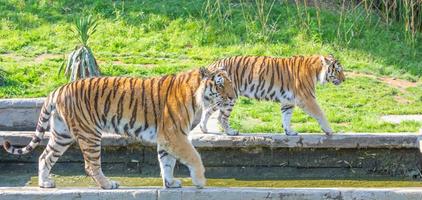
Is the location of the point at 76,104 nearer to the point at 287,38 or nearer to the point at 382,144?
the point at 382,144

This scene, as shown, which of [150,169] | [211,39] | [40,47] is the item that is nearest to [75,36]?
[40,47]

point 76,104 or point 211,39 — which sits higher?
point 76,104

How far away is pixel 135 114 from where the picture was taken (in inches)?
345

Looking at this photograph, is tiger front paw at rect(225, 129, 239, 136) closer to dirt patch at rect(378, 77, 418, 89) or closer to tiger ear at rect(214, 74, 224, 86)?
tiger ear at rect(214, 74, 224, 86)

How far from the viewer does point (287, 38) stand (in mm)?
15812

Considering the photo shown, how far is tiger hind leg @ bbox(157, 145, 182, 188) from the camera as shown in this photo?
337 inches

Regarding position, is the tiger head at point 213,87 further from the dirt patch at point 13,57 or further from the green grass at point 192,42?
the dirt patch at point 13,57

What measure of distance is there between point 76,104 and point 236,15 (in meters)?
8.08

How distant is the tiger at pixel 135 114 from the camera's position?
8594mm

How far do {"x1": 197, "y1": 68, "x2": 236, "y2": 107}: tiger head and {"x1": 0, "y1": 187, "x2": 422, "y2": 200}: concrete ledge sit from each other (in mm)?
763

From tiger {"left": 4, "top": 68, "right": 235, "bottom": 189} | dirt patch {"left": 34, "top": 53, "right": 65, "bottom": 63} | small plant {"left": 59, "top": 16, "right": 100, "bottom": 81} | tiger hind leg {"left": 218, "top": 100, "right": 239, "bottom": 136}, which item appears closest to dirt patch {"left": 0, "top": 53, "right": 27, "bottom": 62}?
dirt patch {"left": 34, "top": 53, "right": 65, "bottom": 63}

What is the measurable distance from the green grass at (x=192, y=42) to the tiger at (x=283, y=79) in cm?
181

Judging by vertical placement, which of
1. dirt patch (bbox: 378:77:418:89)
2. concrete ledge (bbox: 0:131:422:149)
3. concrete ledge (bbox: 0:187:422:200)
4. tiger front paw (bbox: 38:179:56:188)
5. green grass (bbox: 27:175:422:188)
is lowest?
dirt patch (bbox: 378:77:418:89)

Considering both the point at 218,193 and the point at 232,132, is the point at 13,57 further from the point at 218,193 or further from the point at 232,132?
the point at 218,193
